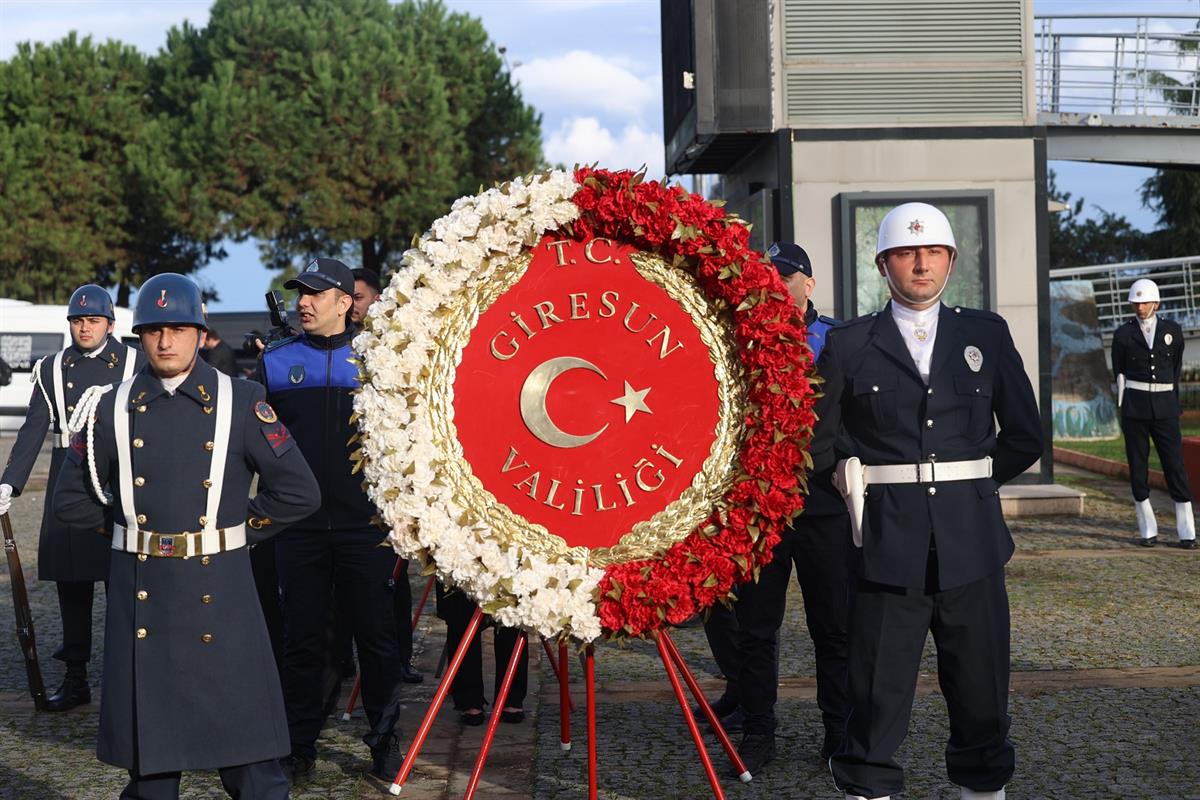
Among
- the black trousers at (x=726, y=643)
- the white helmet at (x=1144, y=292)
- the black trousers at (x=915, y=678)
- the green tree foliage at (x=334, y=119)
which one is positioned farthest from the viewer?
the green tree foliage at (x=334, y=119)

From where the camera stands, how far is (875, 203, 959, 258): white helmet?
4668mm

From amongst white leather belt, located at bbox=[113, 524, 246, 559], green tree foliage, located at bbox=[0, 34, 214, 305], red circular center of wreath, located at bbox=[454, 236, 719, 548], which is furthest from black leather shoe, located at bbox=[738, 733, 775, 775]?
green tree foliage, located at bbox=[0, 34, 214, 305]

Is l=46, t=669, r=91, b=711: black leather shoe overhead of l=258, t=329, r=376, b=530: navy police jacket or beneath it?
beneath

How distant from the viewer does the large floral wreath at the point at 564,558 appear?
494 cm

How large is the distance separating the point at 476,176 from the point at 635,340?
1496 inches

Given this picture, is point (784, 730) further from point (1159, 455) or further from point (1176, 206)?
point (1176, 206)

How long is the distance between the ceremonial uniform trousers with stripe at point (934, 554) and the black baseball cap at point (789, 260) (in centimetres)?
130

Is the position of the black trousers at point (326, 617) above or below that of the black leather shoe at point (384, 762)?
above

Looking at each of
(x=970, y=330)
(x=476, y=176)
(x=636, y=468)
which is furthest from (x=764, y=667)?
(x=476, y=176)

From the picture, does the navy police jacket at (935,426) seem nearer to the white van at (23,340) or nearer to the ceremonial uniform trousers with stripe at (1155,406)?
the ceremonial uniform trousers with stripe at (1155,406)

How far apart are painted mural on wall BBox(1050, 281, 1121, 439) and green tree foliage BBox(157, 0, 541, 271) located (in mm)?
19783

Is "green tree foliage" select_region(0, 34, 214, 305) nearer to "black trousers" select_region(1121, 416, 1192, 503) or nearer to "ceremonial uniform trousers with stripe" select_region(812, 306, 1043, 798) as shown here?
"black trousers" select_region(1121, 416, 1192, 503)

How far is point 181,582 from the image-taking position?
4.46 meters

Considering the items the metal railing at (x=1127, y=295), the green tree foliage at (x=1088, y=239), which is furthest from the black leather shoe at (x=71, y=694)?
the green tree foliage at (x=1088, y=239)
